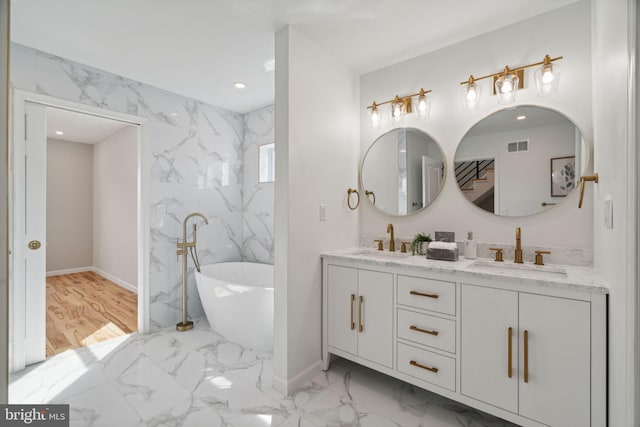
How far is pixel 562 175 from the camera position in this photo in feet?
6.19

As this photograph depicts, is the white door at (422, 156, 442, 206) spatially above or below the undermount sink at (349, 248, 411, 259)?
above

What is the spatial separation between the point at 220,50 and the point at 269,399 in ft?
8.59

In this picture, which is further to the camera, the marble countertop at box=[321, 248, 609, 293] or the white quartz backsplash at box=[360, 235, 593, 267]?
the white quartz backsplash at box=[360, 235, 593, 267]

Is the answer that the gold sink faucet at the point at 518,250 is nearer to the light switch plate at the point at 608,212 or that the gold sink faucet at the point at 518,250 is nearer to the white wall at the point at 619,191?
the white wall at the point at 619,191

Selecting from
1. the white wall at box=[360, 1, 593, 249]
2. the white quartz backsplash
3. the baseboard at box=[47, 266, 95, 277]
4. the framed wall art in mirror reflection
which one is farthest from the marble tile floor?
the baseboard at box=[47, 266, 95, 277]

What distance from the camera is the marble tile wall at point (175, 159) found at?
249cm

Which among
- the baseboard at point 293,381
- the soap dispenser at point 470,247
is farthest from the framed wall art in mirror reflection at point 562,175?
the baseboard at point 293,381

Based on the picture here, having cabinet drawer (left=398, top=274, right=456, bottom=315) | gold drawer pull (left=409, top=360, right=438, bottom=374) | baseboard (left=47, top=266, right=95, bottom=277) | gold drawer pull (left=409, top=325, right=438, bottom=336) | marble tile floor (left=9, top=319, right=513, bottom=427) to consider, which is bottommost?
marble tile floor (left=9, top=319, right=513, bottom=427)

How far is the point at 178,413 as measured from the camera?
181cm

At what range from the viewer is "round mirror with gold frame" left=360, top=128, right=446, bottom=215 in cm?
238

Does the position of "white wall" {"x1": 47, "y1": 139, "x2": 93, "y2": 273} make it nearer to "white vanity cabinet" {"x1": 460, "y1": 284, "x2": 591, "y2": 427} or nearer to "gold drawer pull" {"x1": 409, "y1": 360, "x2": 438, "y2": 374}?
"gold drawer pull" {"x1": 409, "y1": 360, "x2": 438, "y2": 374}

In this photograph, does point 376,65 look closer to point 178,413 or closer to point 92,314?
point 178,413

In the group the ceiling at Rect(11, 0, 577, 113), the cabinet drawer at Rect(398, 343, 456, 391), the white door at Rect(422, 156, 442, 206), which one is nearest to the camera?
the cabinet drawer at Rect(398, 343, 456, 391)

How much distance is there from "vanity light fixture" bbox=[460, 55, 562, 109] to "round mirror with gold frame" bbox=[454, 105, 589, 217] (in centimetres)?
11
